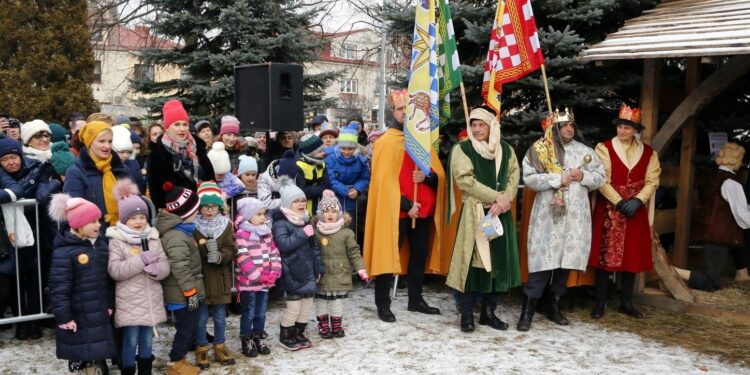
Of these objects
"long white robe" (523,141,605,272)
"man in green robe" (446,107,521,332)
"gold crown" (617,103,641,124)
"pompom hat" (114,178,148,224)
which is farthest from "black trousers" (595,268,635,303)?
"pompom hat" (114,178,148,224)

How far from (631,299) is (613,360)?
1647mm

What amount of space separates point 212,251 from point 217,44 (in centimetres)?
827

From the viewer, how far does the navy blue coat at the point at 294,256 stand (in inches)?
202

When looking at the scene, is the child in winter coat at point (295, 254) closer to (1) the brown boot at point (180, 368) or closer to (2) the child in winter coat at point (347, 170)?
(1) the brown boot at point (180, 368)

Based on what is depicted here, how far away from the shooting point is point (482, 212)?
19.0ft

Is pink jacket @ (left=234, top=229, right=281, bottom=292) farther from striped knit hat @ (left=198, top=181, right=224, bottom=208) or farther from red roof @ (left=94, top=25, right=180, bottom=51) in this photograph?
red roof @ (left=94, top=25, right=180, bottom=51)

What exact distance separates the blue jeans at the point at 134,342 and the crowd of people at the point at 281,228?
0.01 metres

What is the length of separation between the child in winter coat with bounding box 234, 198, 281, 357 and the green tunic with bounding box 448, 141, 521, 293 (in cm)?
167

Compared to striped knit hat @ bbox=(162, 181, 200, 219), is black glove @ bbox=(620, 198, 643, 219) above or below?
below

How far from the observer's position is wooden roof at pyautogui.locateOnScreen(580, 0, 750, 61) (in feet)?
18.5

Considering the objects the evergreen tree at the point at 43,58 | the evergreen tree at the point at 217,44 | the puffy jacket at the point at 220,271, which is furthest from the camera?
the evergreen tree at the point at 43,58

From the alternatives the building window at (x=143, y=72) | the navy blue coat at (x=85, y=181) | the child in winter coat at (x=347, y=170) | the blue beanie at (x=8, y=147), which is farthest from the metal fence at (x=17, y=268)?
the building window at (x=143, y=72)

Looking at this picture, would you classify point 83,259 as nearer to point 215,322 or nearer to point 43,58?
point 215,322

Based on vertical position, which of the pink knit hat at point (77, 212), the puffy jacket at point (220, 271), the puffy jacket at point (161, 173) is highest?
the puffy jacket at point (161, 173)
